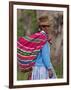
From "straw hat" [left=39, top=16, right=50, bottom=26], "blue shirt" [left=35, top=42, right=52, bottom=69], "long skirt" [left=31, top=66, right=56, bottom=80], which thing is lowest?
"long skirt" [left=31, top=66, right=56, bottom=80]

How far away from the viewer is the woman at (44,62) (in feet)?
7.54

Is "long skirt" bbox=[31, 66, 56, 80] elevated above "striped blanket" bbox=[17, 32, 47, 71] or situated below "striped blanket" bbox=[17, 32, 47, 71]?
below

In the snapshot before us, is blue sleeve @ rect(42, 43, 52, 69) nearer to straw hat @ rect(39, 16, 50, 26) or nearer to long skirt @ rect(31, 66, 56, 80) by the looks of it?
long skirt @ rect(31, 66, 56, 80)

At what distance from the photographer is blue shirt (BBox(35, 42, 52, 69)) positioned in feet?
7.56

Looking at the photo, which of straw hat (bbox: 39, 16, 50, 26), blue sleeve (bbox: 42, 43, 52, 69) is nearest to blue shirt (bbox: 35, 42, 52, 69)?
blue sleeve (bbox: 42, 43, 52, 69)

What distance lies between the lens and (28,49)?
2.26 meters

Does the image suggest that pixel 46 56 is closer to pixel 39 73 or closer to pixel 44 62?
pixel 44 62

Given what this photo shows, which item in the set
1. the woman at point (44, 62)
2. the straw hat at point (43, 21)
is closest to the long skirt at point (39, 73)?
the woman at point (44, 62)

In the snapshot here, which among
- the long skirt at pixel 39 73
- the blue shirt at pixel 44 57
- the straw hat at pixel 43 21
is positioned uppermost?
the straw hat at pixel 43 21

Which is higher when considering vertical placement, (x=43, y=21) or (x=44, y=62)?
(x=43, y=21)

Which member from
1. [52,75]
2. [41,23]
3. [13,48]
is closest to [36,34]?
[41,23]

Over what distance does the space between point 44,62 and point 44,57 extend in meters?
0.05

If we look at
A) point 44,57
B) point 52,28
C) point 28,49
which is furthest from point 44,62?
point 52,28

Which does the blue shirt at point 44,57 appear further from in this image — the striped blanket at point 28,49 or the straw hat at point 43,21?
the straw hat at point 43,21
